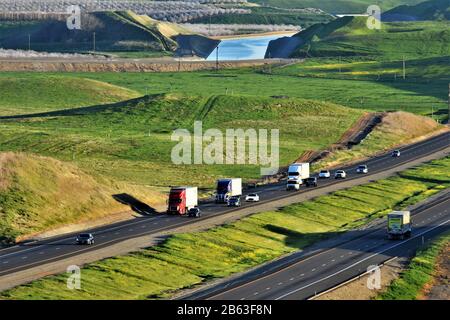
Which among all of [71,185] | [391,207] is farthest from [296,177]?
[71,185]

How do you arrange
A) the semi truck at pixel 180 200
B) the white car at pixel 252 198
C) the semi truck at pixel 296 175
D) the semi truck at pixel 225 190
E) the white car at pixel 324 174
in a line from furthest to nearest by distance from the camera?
the white car at pixel 324 174
the semi truck at pixel 296 175
the white car at pixel 252 198
the semi truck at pixel 225 190
the semi truck at pixel 180 200

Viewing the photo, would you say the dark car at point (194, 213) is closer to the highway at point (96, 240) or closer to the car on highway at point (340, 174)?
the highway at point (96, 240)

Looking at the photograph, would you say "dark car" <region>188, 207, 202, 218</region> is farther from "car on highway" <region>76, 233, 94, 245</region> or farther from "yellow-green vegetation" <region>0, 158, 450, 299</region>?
"car on highway" <region>76, 233, 94, 245</region>

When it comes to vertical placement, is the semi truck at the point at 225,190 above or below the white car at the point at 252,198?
above

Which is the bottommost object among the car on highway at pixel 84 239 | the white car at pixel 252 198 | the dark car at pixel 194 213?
the white car at pixel 252 198

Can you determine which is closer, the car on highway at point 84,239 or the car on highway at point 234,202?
the car on highway at point 84,239

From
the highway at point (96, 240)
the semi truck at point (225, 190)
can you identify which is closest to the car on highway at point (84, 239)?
the highway at point (96, 240)
